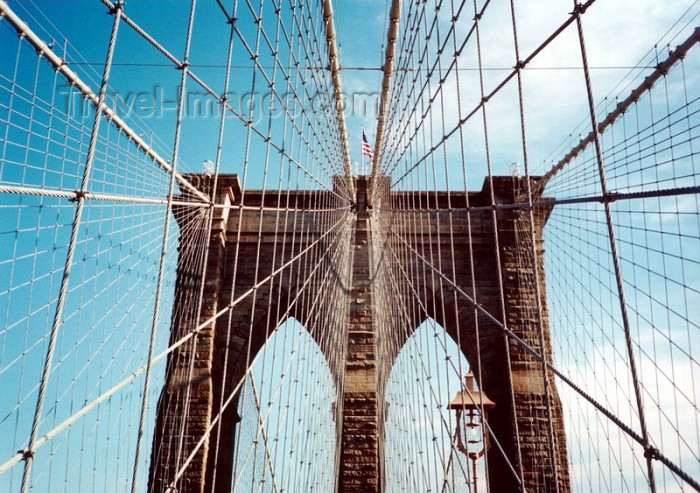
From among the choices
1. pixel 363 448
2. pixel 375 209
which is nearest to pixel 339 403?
pixel 363 448

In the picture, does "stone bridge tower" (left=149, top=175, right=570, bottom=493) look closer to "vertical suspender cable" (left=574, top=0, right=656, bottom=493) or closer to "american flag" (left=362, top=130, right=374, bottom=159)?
"american flag" (left=362, top=130, right=374, bottom=159)

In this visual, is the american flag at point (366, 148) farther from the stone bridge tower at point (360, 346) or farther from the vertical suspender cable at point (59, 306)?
the vertical suspender cable at point (59, 306)

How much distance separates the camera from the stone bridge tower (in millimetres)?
8258

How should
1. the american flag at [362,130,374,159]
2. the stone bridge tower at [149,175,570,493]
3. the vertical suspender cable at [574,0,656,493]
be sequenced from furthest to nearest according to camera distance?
the american flag at [362,130,374,159] → the stone bridge tower at [149,175,570,493] → the vertical suspender cable at [574,0,656,493]

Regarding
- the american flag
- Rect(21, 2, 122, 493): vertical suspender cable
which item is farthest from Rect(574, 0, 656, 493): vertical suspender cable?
the american flag

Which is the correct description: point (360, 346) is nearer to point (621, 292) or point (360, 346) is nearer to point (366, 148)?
point (366, 148)

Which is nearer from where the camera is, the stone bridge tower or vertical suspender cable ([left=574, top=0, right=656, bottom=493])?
vertical suspender cable ([left=574, top=0, right=656, bottom=493])

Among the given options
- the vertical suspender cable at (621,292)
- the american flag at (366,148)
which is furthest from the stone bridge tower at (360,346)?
the vertical suspender cable at (621,292)

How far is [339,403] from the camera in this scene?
28.3 ft

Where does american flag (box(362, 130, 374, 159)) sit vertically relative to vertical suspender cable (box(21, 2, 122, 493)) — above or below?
above

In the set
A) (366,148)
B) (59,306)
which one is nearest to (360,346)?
(366,148)

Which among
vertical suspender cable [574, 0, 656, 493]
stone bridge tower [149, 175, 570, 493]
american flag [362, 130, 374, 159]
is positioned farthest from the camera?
american flag [362, 130, 374, 159]

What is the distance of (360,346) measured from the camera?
9.00 metres

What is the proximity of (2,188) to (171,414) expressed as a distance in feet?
23.8
